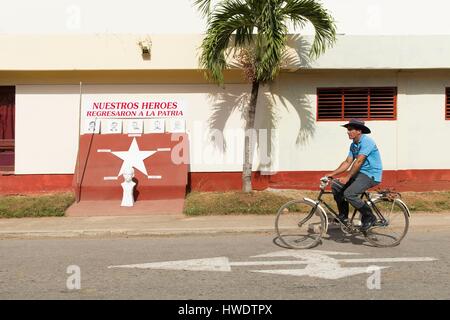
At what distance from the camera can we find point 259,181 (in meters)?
13.1

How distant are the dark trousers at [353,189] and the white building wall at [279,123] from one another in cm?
528

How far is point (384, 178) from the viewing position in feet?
43.3

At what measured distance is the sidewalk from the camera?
932cm

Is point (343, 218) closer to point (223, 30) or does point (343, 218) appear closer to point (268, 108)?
point (223, 30)

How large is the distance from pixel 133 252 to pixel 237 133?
19.4 ft

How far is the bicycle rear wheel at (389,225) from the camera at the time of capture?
25.8 ft

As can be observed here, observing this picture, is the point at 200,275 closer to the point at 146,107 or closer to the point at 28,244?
the point at 28,244

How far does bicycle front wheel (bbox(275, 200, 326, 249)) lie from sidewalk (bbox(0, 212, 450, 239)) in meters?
1.31

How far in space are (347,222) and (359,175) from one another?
0.73 metres

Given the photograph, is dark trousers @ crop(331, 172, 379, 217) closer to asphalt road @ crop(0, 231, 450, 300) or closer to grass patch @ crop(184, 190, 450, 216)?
asphalt road @ crop(0, 231, 450, 300)

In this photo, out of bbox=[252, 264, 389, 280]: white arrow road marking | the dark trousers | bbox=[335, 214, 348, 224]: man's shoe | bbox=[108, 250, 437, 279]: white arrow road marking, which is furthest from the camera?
bbox=[335, 214, 348, 224]: man's shoe

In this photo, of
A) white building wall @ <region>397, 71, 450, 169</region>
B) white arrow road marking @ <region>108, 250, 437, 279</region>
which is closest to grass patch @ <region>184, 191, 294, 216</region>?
white arrow road marking @ <region>108, 250, 437, 279</region>

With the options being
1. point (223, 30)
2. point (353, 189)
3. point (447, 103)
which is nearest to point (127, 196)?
point (223, 30)
